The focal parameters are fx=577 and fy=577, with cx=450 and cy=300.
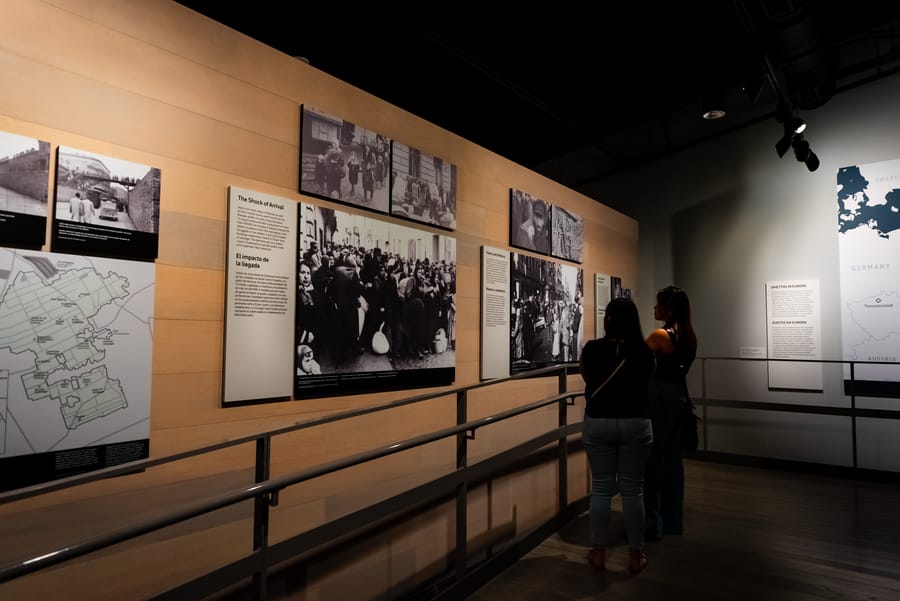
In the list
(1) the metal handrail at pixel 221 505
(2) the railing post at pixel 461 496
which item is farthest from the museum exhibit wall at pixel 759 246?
(1) the metal handrail at pixel 221 505

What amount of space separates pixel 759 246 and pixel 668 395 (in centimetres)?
432

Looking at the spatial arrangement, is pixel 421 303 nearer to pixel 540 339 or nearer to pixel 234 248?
pixel 234 248

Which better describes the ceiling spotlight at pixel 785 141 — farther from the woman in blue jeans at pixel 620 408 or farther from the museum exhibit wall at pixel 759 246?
the woman in blue jeans at pixel 620 408

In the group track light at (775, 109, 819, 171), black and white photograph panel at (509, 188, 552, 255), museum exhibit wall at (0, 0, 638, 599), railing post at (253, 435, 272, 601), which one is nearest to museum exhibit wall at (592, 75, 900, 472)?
track light at (775, 109, 819, 171)

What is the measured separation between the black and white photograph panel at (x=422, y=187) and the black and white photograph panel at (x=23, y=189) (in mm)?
1707

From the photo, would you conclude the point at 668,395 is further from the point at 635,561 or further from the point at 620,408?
the point at 635,561

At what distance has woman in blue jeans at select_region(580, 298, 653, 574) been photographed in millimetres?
3066

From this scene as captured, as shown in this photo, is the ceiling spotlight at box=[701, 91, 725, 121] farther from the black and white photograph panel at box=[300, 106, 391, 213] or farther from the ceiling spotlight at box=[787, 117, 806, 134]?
the black and white photograph panel at box=[300, 106, 391, 213]

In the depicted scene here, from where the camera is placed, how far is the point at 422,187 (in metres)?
3.46

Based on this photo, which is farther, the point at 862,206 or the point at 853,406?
the point at 862,206

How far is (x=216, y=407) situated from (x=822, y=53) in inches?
244

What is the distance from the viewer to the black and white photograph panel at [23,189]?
5.80 ft

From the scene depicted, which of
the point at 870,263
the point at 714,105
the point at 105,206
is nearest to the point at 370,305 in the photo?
the point at 105,206

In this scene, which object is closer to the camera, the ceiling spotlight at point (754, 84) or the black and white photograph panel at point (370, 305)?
the black and white photograph panel at point (370, 305)
